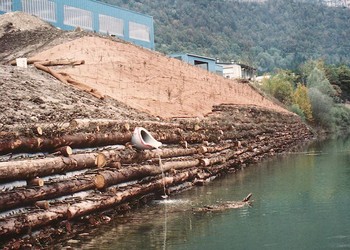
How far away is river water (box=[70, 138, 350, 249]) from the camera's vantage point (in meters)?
9.24

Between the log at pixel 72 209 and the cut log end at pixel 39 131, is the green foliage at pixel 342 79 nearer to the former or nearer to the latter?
the log at pixel 72 209

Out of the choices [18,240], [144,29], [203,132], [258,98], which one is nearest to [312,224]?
[18,240]

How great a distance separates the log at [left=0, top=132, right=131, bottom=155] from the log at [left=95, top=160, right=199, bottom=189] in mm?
886

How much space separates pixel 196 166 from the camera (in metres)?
18.4

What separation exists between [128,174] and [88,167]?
134 cm

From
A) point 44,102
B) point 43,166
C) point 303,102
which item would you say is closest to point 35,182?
point 43,166

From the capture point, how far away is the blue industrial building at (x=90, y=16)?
136 feet

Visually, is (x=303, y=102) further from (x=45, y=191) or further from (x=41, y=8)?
(x=45, y=191)

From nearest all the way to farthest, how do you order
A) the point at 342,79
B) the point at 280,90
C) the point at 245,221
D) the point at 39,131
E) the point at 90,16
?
the point at 39,131, the point at 245,221, the point at 90,16, the point at 280,90, the point at 342,79

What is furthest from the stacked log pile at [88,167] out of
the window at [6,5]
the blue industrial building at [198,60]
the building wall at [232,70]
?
the building wall at [232,70]

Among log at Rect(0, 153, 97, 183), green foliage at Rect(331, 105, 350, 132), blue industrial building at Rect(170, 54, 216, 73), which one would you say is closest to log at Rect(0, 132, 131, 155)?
log at Rect(0, 153, 97, 183)

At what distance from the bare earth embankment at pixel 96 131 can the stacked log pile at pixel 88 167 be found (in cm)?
3

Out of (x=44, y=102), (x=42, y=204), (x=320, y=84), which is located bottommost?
(x=42, y=204)

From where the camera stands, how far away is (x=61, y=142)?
36.9 feet
